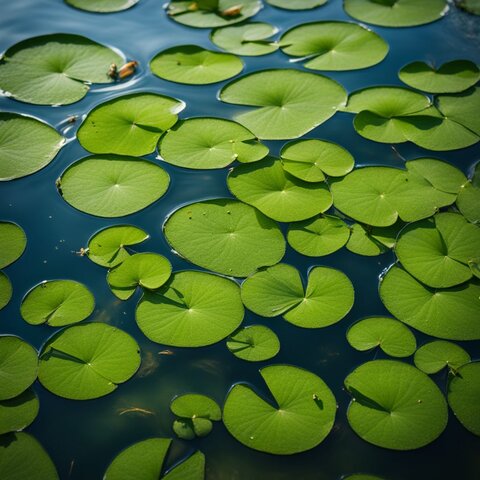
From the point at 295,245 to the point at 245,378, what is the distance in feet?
2.64

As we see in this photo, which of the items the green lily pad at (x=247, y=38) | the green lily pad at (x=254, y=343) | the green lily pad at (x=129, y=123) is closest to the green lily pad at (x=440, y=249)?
the green lily pad at (x=254, y=343)

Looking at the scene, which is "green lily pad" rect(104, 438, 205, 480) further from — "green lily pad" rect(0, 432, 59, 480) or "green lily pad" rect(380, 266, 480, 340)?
"green lily pad" rect(380, 266, 480, 340)

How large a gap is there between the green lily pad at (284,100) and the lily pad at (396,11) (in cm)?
106

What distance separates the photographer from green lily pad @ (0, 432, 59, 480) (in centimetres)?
206

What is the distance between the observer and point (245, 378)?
236 cm

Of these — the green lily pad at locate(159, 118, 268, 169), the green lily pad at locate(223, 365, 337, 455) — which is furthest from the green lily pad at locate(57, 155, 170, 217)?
the green lily pad at locate(223, 365, 337, 455)

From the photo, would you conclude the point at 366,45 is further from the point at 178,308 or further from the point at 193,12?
the point at 178,308

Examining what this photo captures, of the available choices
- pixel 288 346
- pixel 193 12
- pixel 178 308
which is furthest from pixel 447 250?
pixel 193 12

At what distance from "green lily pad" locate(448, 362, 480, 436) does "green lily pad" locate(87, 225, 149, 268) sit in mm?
1758

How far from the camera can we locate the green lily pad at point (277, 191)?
291 cm

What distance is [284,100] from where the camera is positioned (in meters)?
3.53

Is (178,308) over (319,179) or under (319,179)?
under

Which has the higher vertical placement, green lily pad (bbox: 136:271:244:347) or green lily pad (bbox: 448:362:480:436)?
green lily pad (bbox: 136:271:244:347)

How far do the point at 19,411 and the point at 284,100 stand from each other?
100 inches
